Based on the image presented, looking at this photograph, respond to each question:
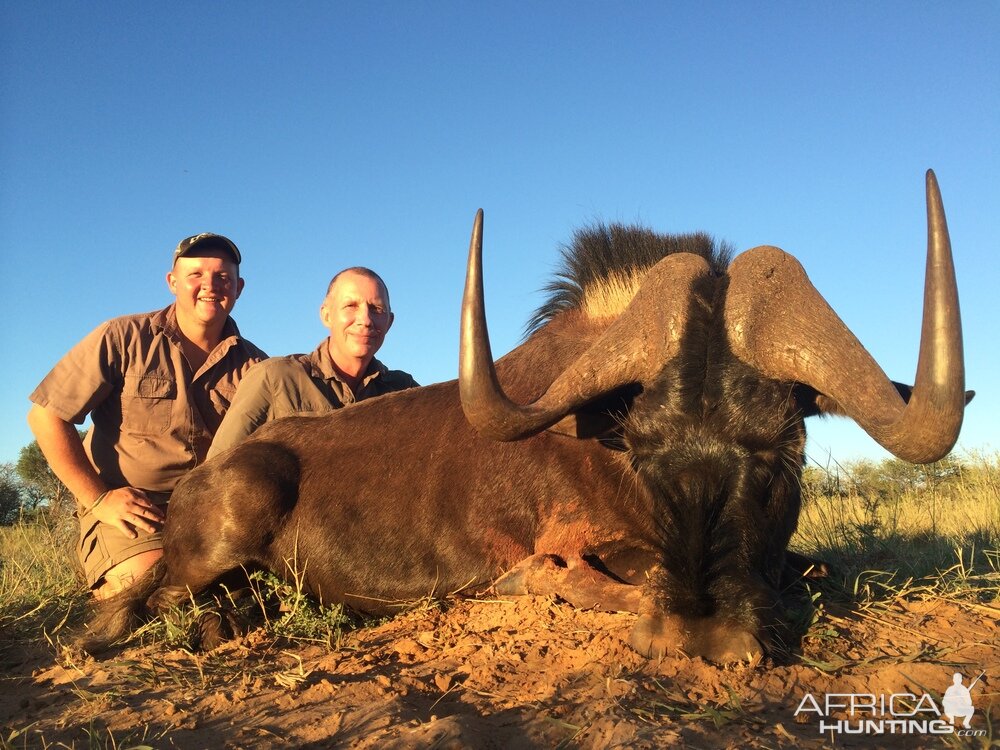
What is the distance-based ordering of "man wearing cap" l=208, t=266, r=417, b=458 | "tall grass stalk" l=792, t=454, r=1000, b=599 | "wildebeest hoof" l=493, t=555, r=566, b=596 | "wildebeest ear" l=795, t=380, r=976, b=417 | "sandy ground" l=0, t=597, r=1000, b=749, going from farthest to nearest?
"man wearing cap" l=208, t=266, r=417, b=458 → "tall grass stalk" l=792, t=454, r=1000, b=599 → "wildebeest hoof" l=493, t=555, r=566, b=596 → "wildebeest ear" l=795, t=380, r=976, b=417 → "sandy ground" l=0, t=597, r=1000, b=749

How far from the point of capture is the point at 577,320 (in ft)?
17.8

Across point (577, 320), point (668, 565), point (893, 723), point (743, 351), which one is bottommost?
point (893, 723)

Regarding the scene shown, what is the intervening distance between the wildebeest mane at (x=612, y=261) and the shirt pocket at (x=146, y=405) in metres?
3.15

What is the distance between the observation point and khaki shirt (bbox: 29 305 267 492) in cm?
619

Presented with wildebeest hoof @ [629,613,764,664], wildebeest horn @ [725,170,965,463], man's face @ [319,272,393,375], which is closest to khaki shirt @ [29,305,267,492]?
man's face @ [319,272,393,375]

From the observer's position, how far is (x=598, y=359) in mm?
4031

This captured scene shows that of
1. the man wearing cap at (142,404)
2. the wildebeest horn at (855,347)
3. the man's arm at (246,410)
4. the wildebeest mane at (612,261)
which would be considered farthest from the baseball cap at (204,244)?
the wildebeest horn at (855,347)

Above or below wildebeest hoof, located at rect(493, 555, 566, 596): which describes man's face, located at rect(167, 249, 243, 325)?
above

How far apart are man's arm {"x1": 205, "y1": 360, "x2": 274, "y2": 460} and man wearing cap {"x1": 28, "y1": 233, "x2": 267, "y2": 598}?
418mm

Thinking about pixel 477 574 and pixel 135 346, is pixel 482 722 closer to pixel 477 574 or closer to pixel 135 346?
pixel 477 574

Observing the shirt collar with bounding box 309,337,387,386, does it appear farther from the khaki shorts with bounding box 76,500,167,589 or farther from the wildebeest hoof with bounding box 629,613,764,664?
the wildebeest hoof with bounding box 629,613,764,664

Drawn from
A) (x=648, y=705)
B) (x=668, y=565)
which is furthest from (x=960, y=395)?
(x=648, y=705)

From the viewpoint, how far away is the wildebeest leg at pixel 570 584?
13.1ft

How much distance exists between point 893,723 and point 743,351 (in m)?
1.63
